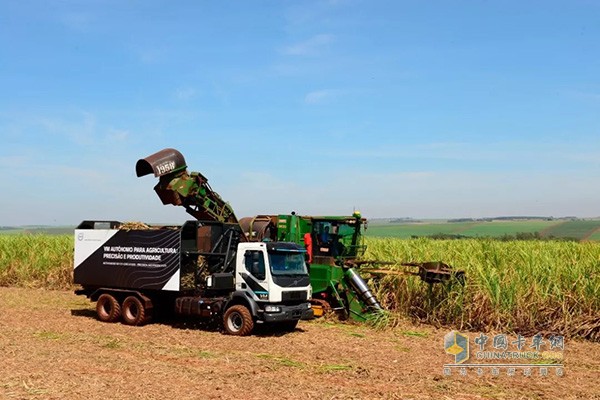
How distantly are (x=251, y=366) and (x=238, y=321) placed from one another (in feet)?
12.9

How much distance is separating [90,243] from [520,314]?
1190cm

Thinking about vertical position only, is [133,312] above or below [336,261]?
below

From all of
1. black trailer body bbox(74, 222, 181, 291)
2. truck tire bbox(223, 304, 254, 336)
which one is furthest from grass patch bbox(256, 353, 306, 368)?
black trailer body bbox(74, 222, 181, 291)

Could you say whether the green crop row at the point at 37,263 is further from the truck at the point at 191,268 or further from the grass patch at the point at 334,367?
the grass patch at the point at 334,367

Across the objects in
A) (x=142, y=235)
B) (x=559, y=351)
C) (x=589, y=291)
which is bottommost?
(x=559, y=351)

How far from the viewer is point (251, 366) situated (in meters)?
11.7

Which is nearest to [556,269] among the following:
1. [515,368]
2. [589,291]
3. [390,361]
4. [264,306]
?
[589,291]

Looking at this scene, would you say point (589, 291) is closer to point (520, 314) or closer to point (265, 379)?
point (520, 314)

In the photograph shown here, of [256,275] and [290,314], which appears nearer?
[290,314]

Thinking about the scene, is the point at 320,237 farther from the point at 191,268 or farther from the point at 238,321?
the point at 238,321

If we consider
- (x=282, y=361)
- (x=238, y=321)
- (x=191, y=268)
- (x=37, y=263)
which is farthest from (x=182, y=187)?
(x=37, y=263)

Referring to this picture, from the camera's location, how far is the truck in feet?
51.1

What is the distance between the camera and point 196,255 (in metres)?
16.8

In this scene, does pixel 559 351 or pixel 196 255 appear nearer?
pixel 559 351
